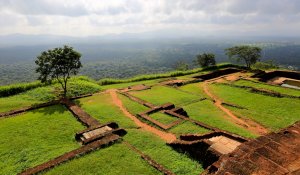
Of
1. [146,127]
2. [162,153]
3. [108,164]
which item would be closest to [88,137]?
[108,164]

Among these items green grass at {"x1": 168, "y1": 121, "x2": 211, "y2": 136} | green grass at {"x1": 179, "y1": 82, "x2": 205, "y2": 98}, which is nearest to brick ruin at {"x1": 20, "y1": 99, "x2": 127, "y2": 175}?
green grass at {"x1": 168, "y1": 121, "x2": 211, "y2": 136}

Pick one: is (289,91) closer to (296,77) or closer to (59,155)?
(296,77)

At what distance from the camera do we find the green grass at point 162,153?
1016 cm

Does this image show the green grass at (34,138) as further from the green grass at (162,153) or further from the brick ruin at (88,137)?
the green grass at (162,153)

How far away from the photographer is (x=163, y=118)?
16156 millimetres

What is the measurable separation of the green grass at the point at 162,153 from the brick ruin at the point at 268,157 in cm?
532

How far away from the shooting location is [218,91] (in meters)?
26.2

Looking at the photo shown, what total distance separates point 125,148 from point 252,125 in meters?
9.64

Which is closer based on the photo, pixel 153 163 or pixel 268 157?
pixel 268 157

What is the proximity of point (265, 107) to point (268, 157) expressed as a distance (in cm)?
1730

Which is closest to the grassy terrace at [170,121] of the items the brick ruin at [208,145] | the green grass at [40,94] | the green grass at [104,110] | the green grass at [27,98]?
the green grass at [104,110]

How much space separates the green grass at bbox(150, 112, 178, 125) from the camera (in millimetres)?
15656

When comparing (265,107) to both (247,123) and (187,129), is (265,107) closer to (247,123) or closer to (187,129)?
(247,123)

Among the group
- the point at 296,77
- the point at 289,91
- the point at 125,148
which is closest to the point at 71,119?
the point at 125,148
